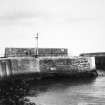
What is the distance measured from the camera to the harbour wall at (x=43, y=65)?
30541 mm

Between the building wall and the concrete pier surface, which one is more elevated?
the building wall

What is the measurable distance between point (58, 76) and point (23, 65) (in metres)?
6.14

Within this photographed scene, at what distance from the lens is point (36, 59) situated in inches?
1375

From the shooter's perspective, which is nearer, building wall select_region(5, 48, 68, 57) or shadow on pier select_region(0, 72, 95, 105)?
shadow on pier select_region(0, 72, 95, 105)

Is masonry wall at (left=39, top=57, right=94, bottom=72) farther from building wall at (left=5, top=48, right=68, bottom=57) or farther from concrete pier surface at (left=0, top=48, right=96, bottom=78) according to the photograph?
building wall at (left=5, top=48, right=68, bottom=57)

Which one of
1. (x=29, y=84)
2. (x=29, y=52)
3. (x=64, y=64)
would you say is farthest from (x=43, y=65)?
(x=29, y=52)

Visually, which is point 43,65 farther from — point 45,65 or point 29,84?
point 29,84

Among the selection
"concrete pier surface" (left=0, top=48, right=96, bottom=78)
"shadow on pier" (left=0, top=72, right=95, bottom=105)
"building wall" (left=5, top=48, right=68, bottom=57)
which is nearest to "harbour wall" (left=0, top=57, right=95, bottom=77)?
"concrete pier surface" (left=0, top=48, right=96, bottom=78)

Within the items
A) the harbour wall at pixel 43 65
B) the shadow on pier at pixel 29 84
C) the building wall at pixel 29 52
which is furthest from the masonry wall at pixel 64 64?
the building wall at pixel 29 52

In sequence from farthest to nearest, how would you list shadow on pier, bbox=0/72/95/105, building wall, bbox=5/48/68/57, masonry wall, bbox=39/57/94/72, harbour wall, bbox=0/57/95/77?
building wall, bbox=5/48/68/57 < masonry wall, bbox=39/57/94/72 < harbour wall, bbox=0/57/95/77 < shadow on pier, bbox=0/72/95/105

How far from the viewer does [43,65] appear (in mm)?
35562

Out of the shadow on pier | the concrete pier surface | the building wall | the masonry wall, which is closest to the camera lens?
the shadow on pier

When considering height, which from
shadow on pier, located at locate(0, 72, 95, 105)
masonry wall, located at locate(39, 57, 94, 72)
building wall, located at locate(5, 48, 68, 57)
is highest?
building wall, located at locate(5, 48, 68, 57)

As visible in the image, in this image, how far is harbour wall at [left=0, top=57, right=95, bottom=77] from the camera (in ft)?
100
